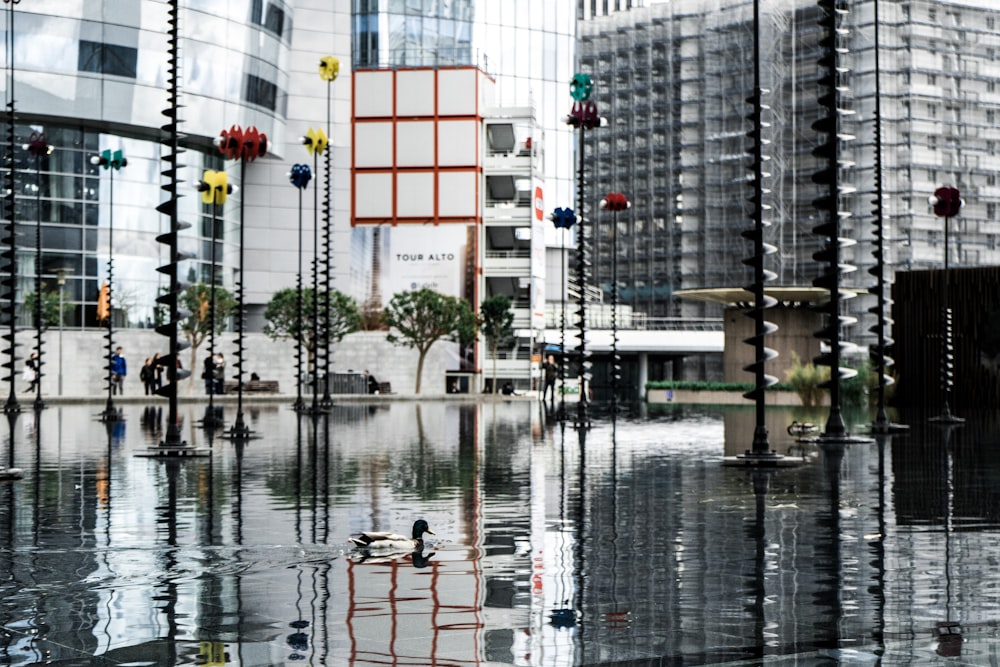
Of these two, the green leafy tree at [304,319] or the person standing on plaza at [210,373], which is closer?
the person standing on plaza at [210,373]

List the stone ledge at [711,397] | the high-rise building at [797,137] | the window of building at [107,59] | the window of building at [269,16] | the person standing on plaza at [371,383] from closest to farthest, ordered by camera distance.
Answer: the stone ledge at [711,397]
the window of building at [107,59]
the person standing on plaza at [371,383]
the window of building at [269,16]
the high-rise building at [797,137]

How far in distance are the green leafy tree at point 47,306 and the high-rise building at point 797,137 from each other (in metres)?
32.9

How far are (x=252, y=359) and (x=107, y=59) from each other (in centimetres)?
1706

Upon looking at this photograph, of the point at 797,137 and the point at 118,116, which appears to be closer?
the point at 118,116

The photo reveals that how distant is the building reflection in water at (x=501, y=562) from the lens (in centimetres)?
793

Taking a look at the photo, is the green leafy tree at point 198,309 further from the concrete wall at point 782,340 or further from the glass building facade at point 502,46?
the glass building facade at point 502,46

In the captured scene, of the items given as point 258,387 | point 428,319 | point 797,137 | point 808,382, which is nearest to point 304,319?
point 258,387

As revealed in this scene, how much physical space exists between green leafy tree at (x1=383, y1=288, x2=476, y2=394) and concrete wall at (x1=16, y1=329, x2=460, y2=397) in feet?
7.98

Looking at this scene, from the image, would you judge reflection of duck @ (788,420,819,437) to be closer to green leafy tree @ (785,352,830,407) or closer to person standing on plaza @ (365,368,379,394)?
green leafy tree @ (785,352,830,407)

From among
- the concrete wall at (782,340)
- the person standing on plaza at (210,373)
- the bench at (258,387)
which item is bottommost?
the bench at (258,387)

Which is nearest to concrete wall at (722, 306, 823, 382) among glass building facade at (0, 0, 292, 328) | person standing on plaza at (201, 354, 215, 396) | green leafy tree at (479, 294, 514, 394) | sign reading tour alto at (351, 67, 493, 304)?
green leafy tree at (479, 294, 514, 394)

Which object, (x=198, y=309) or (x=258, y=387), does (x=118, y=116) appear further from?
(x=258, y=387)

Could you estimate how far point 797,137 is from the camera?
95188 millimetres

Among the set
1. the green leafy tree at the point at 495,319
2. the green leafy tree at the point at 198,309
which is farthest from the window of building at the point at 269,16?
the green leafy tree at the point at 495,319
